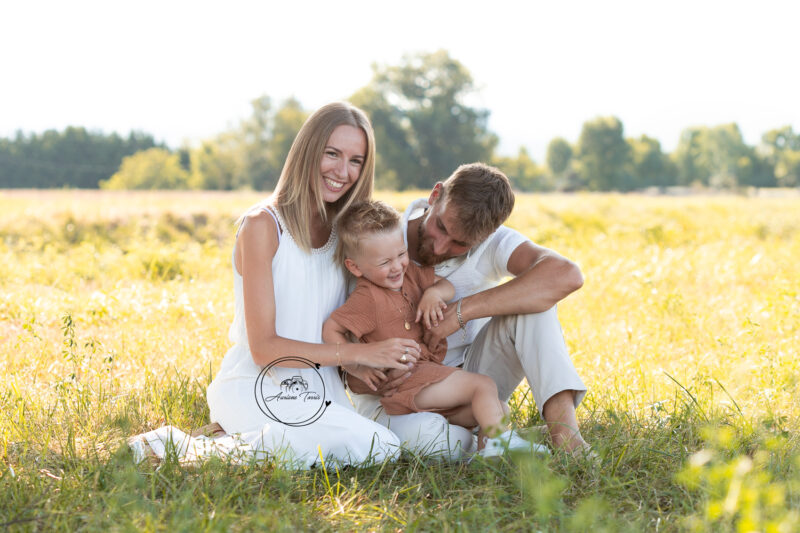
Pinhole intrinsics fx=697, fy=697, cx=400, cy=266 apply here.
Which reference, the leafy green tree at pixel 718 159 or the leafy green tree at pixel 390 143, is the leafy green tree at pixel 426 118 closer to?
the leafy green tree at pixel 390 143

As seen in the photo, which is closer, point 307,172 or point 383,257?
point 383,257

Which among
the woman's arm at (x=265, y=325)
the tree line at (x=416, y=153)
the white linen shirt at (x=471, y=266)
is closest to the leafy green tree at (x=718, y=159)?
the tree line at (x=416, y=153)

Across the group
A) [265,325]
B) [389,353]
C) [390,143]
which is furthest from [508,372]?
[390,143]

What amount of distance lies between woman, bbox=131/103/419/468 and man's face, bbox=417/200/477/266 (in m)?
0.36

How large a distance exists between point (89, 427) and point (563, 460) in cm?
215

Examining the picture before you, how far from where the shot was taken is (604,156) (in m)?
72.4

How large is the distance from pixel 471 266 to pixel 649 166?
3148 inches

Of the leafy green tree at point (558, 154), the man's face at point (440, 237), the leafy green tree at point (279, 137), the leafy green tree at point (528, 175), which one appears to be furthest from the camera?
the leafy green tree at point (558, 154)

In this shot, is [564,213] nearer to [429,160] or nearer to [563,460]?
[563,460]

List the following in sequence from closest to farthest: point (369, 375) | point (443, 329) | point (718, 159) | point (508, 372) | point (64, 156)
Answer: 1. point (369, 375)
2. point (443, 329)
3. point (508, 372)
4. point (64, 156)
5. point (718, 159)

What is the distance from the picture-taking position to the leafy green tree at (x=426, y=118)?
Result: 146 feet

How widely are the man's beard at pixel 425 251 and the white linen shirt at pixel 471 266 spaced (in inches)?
3.2

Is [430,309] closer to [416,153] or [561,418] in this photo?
[561,418]

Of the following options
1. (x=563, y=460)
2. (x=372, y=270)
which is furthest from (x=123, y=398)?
(x=563, y=460)
